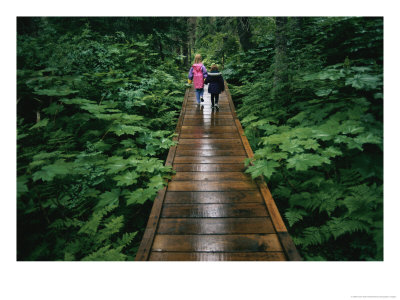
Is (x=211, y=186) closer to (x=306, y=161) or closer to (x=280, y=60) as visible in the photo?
(x=306, y=161)

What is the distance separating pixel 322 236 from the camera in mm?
2297

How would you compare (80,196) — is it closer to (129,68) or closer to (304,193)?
(304,193)

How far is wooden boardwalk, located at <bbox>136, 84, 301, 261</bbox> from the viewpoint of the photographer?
6.57 ft

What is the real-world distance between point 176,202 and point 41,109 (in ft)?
10.0

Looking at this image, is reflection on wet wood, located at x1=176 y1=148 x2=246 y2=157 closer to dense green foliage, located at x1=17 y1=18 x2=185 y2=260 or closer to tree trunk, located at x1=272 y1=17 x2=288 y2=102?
dense green foliage, located at x1=17 y1=18 x2=185 y2=260

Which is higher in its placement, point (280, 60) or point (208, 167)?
point (280, 60)

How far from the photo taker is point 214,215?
2463 mm

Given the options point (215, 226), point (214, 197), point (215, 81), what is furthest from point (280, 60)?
point (215, 226)

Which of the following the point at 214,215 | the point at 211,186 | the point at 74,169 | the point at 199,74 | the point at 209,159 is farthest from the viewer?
the point at 199,74

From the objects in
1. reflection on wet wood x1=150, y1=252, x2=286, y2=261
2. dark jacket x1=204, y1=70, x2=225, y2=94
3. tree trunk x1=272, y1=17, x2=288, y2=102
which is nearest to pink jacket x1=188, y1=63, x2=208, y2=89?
dark jacket x1=204, y1=70, x2=225, y2=94

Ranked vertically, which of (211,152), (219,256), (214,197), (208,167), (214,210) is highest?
(211,152)

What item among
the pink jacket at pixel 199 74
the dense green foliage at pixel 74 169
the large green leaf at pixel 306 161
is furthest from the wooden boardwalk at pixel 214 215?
the pink jacket at pixel 199 74
